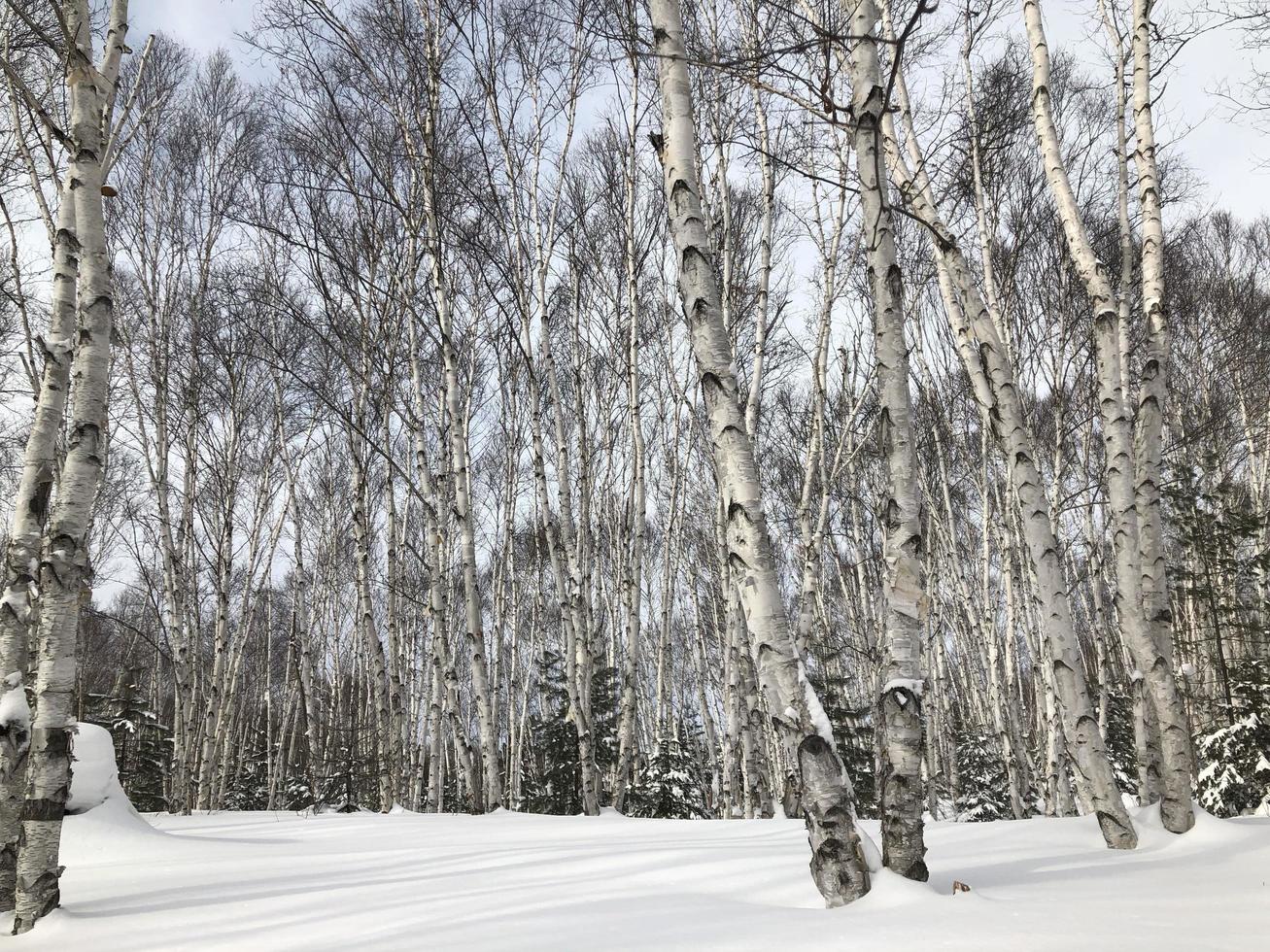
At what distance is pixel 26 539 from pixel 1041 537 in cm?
469

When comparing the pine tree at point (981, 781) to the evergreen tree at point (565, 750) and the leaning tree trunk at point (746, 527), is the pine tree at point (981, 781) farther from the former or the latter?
the leaning tree trunk at point (746, 527)

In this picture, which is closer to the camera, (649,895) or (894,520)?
(649,895)

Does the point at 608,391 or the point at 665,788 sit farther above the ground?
the point at 608,391

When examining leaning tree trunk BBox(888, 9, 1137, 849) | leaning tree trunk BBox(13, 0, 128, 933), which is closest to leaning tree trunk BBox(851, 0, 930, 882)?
leaning tree trunk BBox(888, 9, 1137, 849)

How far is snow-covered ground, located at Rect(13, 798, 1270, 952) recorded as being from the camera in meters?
1.90

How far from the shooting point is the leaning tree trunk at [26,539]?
9.33ft

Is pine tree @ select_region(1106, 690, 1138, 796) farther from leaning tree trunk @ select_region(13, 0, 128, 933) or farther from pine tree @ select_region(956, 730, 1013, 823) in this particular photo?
leaning tree trunk @ select_region(13, 0, 128, 933)

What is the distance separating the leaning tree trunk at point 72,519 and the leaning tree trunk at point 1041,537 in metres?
3.57

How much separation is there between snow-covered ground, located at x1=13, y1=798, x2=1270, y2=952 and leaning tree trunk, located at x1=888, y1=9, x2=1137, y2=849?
0.24m

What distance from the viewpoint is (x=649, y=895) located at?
2.44 metres

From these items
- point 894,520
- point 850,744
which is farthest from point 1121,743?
point 894,520

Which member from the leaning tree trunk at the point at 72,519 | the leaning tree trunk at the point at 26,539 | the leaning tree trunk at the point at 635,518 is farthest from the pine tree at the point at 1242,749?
the leaning tree trunk at the point at 26,539

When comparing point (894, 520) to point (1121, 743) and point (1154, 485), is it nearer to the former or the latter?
point (1154, 485)

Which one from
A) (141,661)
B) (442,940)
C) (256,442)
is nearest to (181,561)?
(256,442)
